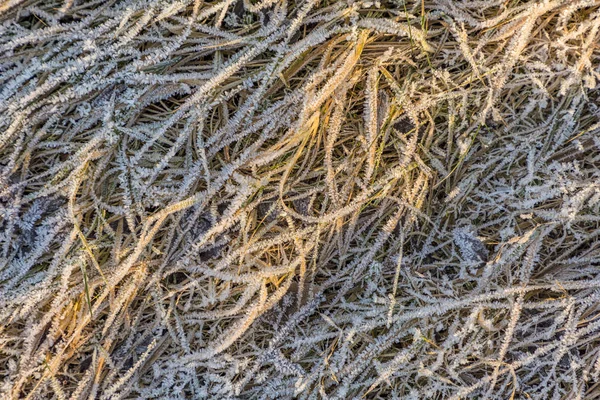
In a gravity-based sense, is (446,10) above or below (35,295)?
above

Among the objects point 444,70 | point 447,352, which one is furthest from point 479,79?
point 447,352

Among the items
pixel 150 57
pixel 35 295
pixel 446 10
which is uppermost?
pixel 150 57

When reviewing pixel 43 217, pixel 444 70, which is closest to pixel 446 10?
pixel 444 70

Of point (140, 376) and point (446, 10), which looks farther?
point (140, 376)

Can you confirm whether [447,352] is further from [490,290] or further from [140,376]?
[140,376]

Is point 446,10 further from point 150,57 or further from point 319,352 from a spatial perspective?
point 319,352

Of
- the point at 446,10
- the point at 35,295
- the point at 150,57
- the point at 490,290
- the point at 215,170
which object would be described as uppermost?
the point at 150,57
